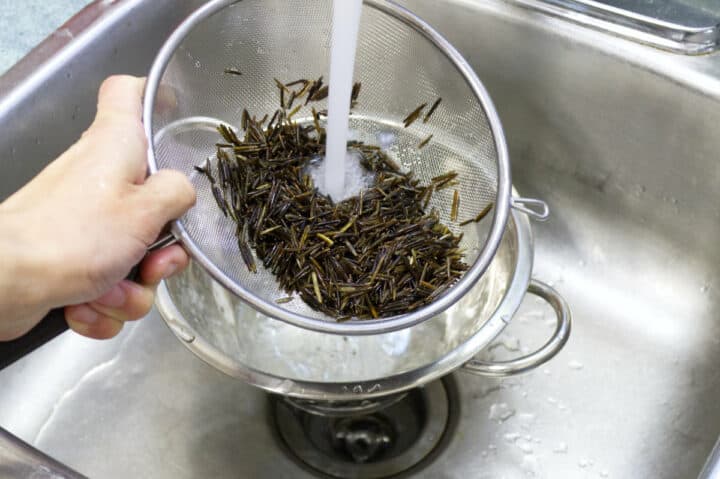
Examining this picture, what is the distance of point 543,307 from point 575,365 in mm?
106

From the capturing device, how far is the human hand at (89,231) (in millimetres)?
616

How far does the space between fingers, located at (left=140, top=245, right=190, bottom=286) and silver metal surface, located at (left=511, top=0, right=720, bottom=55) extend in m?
0.68

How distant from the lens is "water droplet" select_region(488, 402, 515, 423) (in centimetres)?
104

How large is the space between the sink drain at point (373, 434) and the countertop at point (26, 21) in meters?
0.65

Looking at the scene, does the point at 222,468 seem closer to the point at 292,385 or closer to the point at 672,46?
the point at 292,385

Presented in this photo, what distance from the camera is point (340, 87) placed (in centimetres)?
92

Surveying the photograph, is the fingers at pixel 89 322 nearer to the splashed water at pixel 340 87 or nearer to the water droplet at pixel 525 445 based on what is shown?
the splashed water at pixel 340 87

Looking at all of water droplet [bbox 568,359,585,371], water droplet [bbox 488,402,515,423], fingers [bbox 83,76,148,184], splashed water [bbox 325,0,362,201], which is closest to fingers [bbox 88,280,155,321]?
fingers [bbox 83,76,148,184]

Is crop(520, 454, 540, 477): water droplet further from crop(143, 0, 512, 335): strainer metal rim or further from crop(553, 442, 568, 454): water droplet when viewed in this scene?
crop(143, 0, 512, 335): strainer metal rim

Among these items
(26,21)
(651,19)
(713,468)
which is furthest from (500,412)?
(26,21)

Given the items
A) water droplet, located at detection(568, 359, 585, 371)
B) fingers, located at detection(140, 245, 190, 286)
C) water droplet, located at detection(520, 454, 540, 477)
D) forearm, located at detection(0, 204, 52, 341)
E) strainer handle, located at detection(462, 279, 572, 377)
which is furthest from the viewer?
water droplet, located at detection(568, 359, 585, 371)

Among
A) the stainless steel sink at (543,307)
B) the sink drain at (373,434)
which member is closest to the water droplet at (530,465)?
the stainless steel sink at (543,307)

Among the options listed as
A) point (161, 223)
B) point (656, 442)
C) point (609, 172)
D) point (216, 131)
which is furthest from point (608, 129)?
point (161, 223)

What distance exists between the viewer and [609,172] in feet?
3.86
